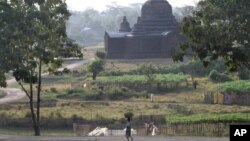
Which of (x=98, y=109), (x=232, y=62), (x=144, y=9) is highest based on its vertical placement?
(x=144, y=9)

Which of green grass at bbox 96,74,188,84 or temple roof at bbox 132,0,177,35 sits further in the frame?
temple roof at bbox 132,0,177,35

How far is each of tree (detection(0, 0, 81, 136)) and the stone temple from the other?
45.5 meters

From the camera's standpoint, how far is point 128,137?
69.1ft

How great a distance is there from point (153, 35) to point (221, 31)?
Result: 55.4 m

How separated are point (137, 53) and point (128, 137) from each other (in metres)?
54.5

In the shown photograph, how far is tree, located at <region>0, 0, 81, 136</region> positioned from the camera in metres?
20.0

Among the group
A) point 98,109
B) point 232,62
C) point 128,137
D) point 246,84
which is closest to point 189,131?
point 128,137

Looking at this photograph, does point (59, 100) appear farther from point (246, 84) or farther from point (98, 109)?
point (246, 84)

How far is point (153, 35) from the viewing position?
240 ft

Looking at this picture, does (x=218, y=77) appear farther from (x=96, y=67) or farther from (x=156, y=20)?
(x=156, y=20)

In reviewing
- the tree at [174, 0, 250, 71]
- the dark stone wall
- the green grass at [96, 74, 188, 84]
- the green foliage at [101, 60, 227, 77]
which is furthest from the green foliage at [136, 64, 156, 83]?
the tree at [174, 0, 250, 71]

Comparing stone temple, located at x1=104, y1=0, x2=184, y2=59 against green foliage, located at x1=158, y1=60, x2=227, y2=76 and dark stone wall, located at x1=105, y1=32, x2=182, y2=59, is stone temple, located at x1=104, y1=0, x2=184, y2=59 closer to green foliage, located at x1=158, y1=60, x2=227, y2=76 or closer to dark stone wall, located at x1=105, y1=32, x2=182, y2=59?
dark stone wall, located at x1=105, y1=32, x2=182, y2=59

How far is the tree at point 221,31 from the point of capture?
17.7 meters

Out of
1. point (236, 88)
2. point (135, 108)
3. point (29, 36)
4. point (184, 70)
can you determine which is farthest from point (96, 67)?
point (29, 36)
